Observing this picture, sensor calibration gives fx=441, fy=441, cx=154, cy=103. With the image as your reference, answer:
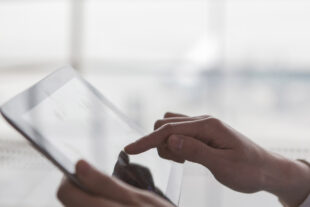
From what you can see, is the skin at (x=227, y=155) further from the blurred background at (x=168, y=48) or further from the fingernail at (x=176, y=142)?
the blurred background at (x=168, y=48)

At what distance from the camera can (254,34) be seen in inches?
140

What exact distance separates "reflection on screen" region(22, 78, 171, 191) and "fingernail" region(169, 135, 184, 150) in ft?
0.14

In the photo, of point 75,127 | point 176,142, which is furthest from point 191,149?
point 75,127

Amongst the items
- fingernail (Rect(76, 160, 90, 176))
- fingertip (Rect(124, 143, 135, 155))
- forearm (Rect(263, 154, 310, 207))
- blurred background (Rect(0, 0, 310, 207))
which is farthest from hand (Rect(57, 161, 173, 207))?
blurred background (Rect(0, 0, 310, 207))

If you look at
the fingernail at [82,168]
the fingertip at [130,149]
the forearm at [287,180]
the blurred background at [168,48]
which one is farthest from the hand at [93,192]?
the blurred background at [168,48]

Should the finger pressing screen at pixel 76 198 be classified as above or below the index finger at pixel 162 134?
above

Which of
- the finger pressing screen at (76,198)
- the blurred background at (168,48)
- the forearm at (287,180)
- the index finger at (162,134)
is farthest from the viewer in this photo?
the blurred background at (168,48)

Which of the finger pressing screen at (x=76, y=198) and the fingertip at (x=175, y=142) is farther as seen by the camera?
the fingertip at (x=175, y=142)

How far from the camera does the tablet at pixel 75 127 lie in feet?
1.43

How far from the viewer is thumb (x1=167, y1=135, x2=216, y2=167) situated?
0.57 meters

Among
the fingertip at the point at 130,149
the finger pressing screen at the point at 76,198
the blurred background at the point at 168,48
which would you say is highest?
the finger pressing screen at the point at 76,198

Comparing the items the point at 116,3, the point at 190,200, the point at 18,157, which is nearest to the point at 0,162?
the point at 18,157

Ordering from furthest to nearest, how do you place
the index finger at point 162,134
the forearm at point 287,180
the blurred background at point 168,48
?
1. the blurred background at point 168,48
2. the forearm at point 287,180
3. the index finger at point 162,134

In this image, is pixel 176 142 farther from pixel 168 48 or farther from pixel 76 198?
pixel 168 48
